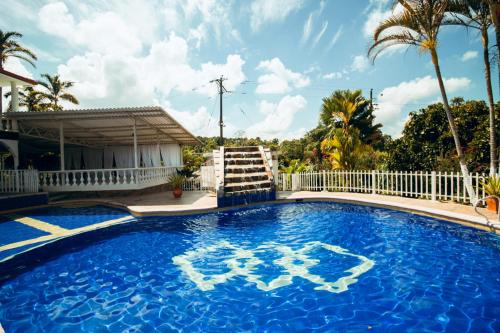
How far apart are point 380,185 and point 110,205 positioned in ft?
42.1

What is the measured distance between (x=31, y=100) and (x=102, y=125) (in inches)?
658

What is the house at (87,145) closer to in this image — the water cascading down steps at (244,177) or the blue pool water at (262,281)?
the water cascading down steps at (244,177)

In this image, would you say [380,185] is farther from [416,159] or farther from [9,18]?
[9,18]

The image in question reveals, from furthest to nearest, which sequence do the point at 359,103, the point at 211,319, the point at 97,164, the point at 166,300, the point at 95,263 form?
the point at 97,164 < the point at 359,103 < the point at 95,263 < the point at 166,300 < the point at 211,319

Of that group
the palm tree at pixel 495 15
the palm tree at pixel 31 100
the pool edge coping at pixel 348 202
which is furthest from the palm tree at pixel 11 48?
the palm tree at pixel 495 15

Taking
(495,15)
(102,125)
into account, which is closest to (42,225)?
(102,125)

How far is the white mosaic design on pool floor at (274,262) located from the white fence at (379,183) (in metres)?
6.20

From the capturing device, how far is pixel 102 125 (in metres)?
13.9

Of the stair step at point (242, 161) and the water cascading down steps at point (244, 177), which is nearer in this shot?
the water cascading down steps at point (244, 177)

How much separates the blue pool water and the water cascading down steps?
10.3 ft

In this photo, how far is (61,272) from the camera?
16.4ft

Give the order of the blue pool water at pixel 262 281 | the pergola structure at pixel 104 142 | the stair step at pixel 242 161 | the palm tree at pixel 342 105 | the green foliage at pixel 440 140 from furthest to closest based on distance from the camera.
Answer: the palm tree at pixel 342 105 → the stair step at pixel 242 161 → the pergola structure at pixel 104 142 → the green foliage at pixel 440 140 → the blue pool water at pixel 262 281

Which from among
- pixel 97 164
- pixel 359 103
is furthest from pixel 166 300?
pixel 97 164

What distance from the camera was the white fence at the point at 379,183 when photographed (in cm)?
945
